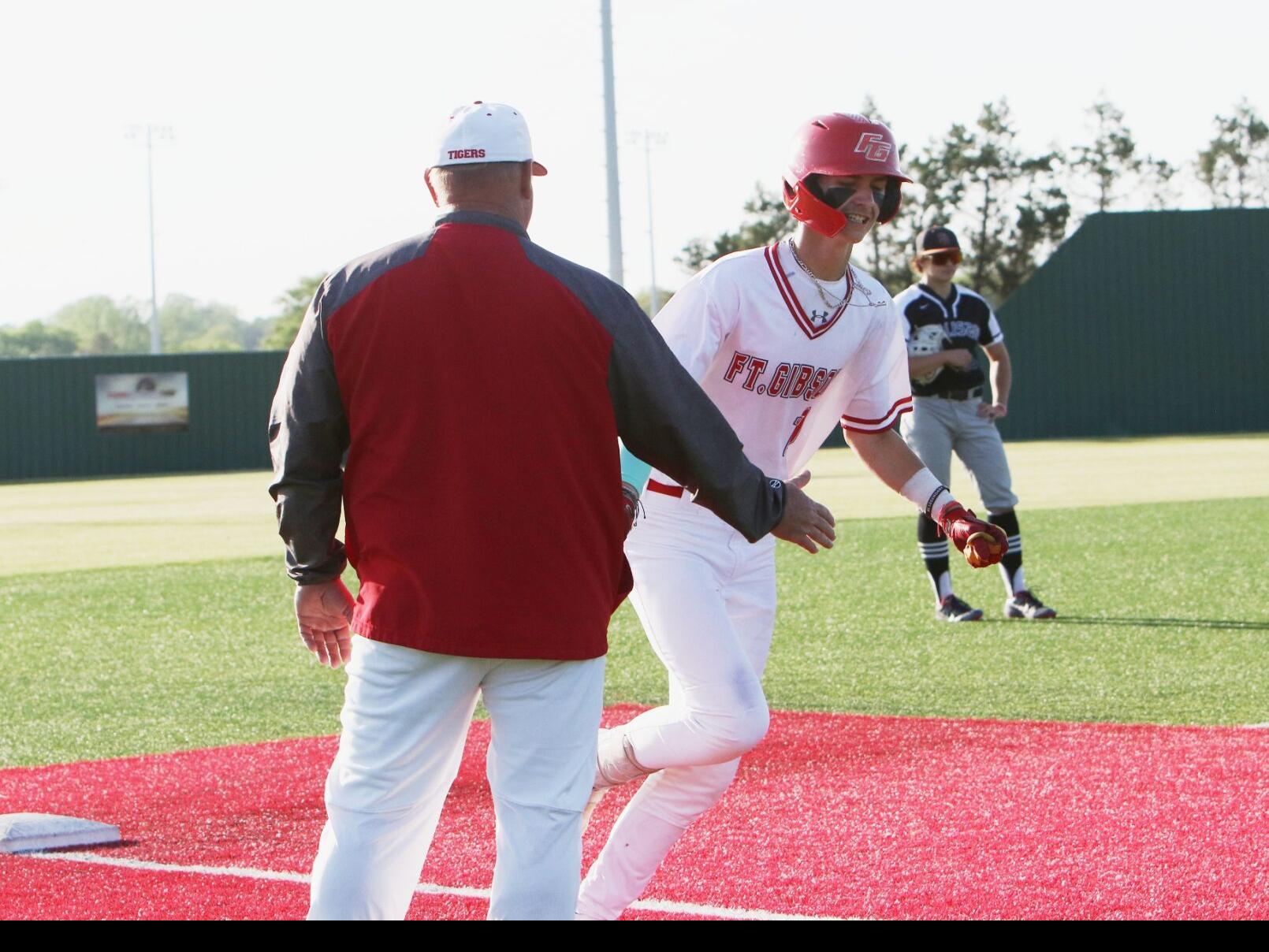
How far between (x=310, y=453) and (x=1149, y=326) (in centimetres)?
4347

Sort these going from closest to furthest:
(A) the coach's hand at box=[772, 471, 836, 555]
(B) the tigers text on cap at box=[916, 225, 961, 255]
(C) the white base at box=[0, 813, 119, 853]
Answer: (A) the coach's hand at box=[772, 471, 836, 555] → (C) the white base at box=[0, 813, 119, 853] → (B) the tigers text on cap at box=[916, 225, 961, 255]

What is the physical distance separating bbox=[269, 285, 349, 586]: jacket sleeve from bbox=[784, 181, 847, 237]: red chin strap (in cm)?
194

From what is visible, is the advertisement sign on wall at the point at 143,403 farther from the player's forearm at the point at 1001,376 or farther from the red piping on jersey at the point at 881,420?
the red piping on jersey at the point at 881,420

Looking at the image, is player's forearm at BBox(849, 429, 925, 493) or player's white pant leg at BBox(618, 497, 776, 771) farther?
player's forearm at BBox(849, 429, 925, 493)

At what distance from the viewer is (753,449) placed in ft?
16.7

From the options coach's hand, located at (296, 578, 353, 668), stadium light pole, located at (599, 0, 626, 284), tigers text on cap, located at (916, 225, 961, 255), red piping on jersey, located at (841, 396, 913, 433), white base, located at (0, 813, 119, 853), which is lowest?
white base, located at (0, 813, 119, 853)

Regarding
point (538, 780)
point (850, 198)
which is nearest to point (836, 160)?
point (850, 198)

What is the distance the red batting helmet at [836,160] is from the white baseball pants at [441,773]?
2011mm

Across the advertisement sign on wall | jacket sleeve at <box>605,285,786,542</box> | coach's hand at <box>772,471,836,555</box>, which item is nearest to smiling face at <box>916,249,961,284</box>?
coach's hand at <box>772,471,836,555</box>

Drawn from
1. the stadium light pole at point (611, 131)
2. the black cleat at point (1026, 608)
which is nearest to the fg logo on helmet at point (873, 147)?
the black cleat at point (1026, 608)

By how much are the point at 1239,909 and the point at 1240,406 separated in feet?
140

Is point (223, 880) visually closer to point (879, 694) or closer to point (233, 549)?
point (879, 694)

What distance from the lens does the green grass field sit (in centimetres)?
881

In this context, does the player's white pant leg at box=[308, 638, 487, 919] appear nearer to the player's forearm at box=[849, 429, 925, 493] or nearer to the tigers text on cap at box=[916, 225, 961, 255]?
the player's forearm at box=[849, 429, 925, 493]
